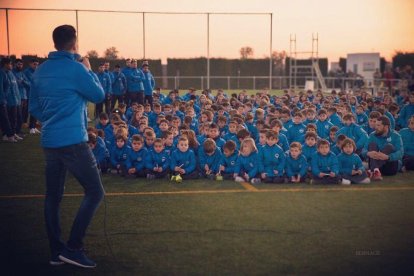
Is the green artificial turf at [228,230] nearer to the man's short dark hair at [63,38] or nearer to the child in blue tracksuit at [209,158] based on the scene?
A: the child in blue tracksuit at [209,158]

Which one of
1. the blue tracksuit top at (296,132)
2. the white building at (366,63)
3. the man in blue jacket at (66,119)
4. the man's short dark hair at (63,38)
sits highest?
the white building at (366,63)

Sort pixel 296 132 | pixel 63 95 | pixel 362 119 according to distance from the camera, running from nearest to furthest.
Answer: pixel 63 95 < pixel 296 132 < pixel 362 119

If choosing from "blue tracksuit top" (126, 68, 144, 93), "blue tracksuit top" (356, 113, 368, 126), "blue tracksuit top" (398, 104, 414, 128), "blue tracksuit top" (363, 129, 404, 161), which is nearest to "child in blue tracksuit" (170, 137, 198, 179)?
"blue tracksuit top" (363, 129, 404, 161)

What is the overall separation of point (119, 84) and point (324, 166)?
1152cm

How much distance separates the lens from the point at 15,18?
75.8 ft

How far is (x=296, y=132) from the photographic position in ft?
34.7

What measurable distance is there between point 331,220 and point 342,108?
7391 millimetres

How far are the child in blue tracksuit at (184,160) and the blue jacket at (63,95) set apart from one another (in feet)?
14.5

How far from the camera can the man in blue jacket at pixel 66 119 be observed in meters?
4.04

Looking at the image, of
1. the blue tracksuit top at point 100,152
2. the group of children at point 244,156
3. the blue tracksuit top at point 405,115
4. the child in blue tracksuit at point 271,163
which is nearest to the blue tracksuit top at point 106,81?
the group of children at point 244,156

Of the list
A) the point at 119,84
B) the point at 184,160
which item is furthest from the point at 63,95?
the point at 119,84

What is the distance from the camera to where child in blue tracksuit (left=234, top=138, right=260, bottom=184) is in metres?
8.30

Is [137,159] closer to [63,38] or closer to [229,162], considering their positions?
[229,162]

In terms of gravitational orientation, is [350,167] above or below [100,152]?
below
